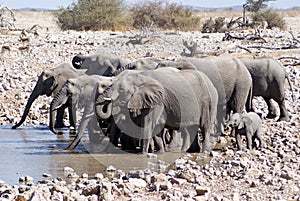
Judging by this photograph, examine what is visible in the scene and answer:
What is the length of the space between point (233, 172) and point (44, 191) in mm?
2228

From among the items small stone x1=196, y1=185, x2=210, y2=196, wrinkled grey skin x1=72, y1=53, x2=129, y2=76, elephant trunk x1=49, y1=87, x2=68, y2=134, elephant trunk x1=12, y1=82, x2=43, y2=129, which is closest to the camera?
small stone x1=196, y1=185, x2=210, y2=196

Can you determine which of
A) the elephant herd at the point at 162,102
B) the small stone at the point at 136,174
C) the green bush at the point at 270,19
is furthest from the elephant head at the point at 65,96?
the green bush at the point at 270,19

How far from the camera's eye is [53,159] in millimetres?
10398

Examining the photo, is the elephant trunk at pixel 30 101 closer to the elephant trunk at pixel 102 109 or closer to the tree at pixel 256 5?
the elephant trunk at pixel 102 109

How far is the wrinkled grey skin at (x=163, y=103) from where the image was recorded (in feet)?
34.4

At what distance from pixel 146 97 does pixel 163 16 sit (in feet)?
81.5

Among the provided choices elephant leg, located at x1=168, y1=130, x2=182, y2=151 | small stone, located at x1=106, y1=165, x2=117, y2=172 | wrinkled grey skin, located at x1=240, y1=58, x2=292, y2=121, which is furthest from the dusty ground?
small stone, located at x1=106, y1=165, x2=117, y2=172

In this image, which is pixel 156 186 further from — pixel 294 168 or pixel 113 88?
pixel 113 88

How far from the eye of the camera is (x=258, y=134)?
35.7 feet

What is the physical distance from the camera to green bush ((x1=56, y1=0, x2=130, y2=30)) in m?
33.6

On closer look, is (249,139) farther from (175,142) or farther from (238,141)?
(175,142)

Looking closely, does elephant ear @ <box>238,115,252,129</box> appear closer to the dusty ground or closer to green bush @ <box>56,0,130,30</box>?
the dusty ground

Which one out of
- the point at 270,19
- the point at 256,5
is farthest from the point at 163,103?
the point at 256,5

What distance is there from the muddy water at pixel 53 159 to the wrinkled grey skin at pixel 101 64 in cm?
248
